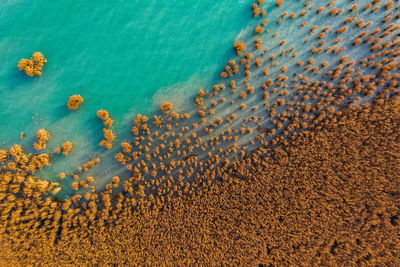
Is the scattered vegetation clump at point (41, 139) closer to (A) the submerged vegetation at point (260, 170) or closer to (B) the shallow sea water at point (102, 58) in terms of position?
(A) the submerged vegetation at point (260, 170)

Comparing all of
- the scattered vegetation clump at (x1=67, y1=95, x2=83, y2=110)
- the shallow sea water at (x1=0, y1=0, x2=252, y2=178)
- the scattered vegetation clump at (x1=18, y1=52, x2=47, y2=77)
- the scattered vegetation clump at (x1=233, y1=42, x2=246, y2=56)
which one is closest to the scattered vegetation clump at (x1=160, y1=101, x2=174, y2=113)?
the shallow sea water at (x1=0, y1=0, x2=252, y2=178)

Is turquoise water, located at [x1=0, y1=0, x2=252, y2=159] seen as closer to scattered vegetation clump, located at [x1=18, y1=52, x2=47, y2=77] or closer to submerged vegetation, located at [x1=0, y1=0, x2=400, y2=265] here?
scattered vegetation clump, located at [x1=18, y1=52, x2=47, y2=77]

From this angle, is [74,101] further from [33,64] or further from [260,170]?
[260,170]

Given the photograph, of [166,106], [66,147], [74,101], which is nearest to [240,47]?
[166,106]

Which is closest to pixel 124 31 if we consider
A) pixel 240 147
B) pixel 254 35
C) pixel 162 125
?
pixel 162 125

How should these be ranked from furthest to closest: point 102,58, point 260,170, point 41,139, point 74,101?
point 102,58 → point 74,101 → point 41,139 → point 260,170

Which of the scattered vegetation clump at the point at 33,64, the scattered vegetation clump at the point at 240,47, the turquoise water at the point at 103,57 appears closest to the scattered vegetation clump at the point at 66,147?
the turquoise water at the point at 103,57

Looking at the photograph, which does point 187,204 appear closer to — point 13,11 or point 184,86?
point 184,86
